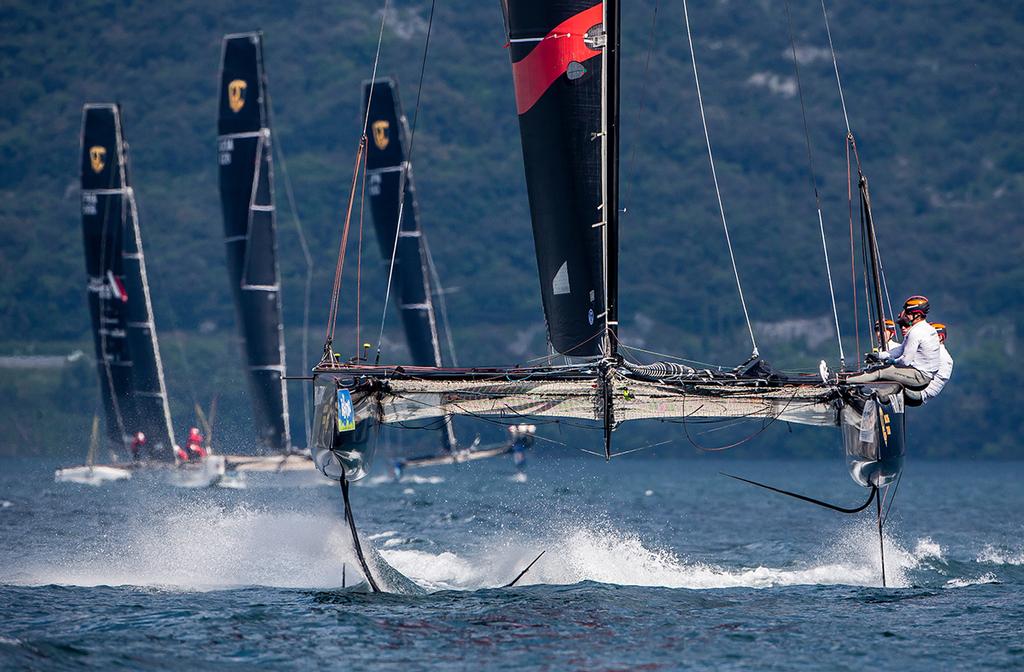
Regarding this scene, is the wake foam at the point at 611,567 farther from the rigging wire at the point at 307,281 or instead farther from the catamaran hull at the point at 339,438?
the rigging wire at the point at 307,281


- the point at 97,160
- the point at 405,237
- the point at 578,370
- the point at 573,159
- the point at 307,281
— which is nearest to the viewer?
the point at 578,370

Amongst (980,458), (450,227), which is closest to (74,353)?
(450,227)

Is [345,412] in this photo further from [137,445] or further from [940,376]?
[137,445]

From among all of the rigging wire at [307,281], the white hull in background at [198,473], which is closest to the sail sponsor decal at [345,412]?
the rigging wire at [307,281]

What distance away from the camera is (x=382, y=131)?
144 ft

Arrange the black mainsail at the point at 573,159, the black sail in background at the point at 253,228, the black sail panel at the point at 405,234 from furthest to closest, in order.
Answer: the black sail panel at the point at 405,234
the black sail in background at the point at 253,228
the black mainsail at the point at 573,159

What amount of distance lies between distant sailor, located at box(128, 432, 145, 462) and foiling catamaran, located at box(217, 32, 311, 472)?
312 centimetres

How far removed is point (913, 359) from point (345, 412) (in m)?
5.90

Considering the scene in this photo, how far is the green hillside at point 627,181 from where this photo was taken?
115375 millimetres

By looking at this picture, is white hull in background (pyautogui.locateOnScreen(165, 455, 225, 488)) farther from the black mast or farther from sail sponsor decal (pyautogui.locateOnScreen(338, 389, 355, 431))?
the black mast

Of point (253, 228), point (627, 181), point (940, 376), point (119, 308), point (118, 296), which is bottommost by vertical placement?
point (940, 376)

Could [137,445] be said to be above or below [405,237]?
below

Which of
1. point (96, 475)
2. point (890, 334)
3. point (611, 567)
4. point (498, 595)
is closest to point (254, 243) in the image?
point (96, 475)

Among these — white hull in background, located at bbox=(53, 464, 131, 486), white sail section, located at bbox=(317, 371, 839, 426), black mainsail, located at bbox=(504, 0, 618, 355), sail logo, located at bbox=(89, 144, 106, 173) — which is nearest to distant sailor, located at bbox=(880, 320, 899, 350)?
white sail section, located at bbox=(317, 371, 839, 426)
